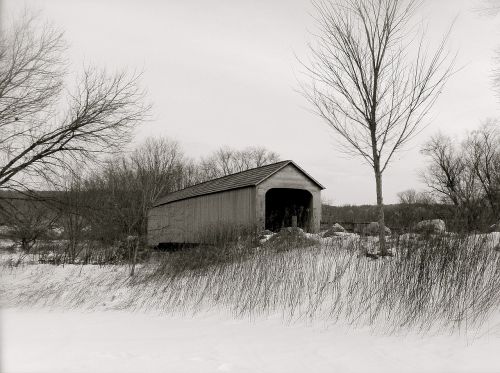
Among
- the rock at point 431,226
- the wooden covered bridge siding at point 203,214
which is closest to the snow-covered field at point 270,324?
the rock at point 431,226

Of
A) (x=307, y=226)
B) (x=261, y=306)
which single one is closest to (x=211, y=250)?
(x=261, y=306)

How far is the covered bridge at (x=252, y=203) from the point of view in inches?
706

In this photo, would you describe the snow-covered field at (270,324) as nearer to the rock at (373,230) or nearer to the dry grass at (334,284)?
the dry grass at (334,284)

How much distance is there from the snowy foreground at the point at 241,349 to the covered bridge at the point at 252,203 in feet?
30.2

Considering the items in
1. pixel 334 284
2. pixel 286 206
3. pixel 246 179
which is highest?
pixel 246 179

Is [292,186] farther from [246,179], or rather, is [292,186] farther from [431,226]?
[431,226]

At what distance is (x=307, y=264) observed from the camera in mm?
8484

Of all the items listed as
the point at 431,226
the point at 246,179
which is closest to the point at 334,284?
the point at 431,226

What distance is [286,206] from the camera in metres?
21.6

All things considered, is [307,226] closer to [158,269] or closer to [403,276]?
[158,269]

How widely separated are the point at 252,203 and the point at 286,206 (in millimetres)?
4094

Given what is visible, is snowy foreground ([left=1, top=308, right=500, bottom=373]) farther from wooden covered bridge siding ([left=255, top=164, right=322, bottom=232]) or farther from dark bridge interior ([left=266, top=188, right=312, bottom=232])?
dark bridge interior ([left=266, top=188, right=312, bottom=232])

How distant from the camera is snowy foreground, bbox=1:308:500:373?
15.3ft

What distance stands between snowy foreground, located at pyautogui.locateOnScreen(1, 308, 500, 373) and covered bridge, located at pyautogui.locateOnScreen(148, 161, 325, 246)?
30.2ft
